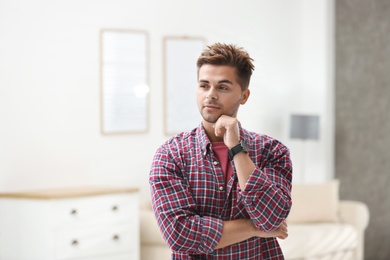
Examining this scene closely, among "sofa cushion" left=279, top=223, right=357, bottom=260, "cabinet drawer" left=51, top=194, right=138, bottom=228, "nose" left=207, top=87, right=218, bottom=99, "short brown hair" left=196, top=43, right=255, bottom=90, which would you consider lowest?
"sofa cushion" left=279, top=223, right=357, bottom=260

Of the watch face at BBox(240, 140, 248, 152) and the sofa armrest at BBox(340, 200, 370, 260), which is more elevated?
the watch face at BBox(240, 140, 248, 152)

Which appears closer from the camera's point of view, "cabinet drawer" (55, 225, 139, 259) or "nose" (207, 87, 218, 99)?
"nose" (207, 87, 218, 99)

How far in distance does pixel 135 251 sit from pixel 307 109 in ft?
7.28

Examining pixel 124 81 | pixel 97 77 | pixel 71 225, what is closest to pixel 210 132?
pixel 71 225

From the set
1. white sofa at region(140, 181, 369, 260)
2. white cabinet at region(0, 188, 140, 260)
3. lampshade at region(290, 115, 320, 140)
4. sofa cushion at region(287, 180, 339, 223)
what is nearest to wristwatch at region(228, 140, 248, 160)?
white cabinet at region(0, 188, 140, 260)

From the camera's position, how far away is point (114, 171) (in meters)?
4.95

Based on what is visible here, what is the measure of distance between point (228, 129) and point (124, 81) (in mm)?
3212

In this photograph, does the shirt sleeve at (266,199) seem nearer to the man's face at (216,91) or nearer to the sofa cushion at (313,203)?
the man's face at (216,91)

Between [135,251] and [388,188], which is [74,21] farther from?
[388,188]

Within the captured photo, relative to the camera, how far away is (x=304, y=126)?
5.54 meters

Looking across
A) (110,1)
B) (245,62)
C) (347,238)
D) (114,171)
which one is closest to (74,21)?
(110,1)

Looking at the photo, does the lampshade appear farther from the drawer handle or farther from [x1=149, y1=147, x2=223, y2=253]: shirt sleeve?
[x1=149, y1=147, x2=223, y2=253]: shirt sleeve

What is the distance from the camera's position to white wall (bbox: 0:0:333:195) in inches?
177

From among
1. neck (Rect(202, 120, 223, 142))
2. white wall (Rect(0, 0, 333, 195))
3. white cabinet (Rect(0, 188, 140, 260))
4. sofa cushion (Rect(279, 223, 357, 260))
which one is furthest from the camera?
sofa cushion (Rect(279, 223, 357, 260))
